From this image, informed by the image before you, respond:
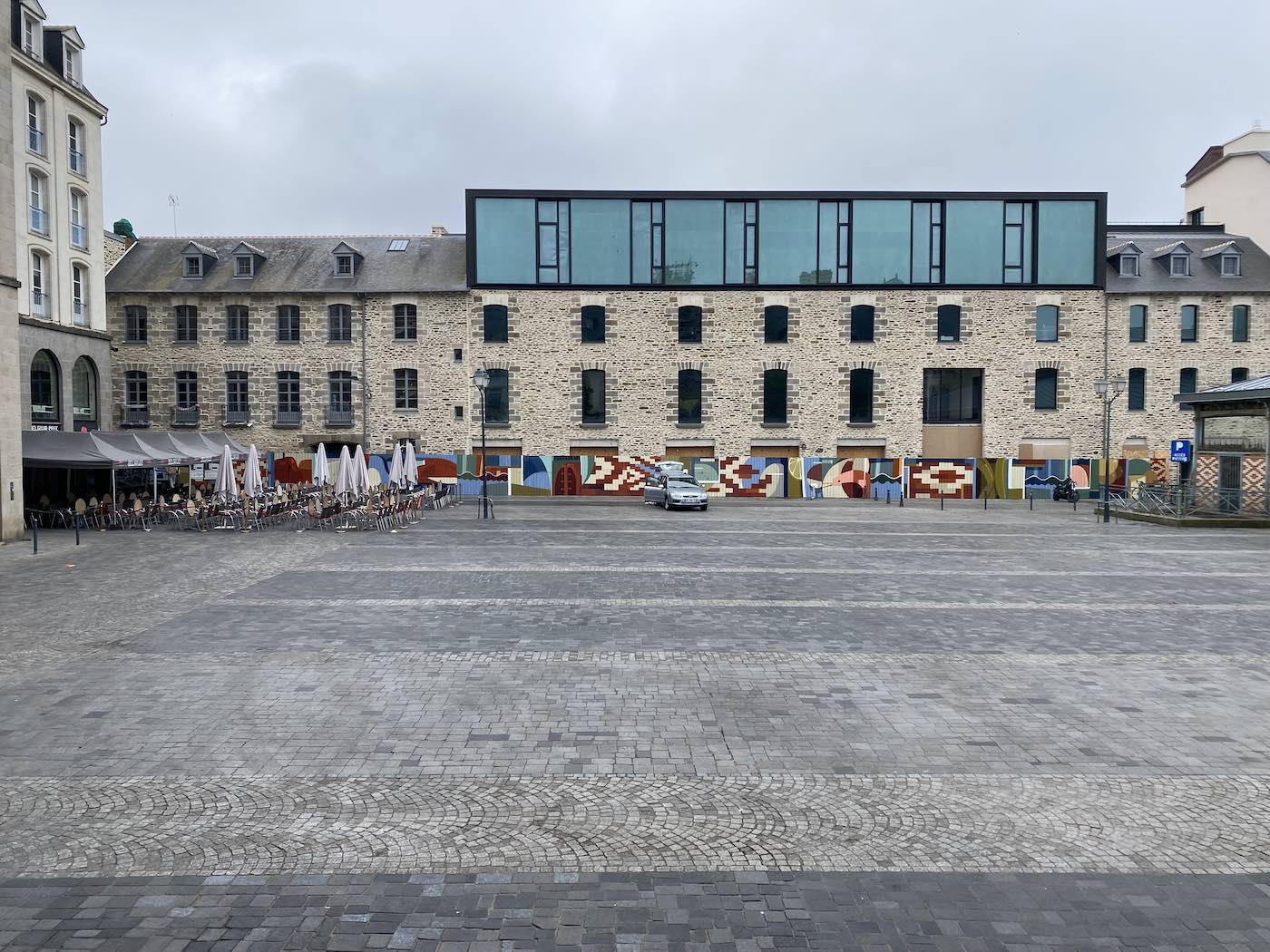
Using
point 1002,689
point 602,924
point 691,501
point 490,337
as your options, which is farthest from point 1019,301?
point 602,924

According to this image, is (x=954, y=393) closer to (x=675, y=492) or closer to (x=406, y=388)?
(x=675, y=492)

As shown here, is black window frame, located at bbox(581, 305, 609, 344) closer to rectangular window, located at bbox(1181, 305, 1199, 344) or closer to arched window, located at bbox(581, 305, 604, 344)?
arched window, located at bbox(581, 305, 604, 344)

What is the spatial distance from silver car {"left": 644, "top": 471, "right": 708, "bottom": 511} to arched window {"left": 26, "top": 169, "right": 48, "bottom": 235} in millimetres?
20789

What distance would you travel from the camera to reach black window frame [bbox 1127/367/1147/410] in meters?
34.3

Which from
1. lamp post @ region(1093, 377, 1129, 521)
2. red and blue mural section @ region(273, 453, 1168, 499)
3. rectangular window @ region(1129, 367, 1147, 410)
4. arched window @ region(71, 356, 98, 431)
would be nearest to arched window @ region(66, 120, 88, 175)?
arched window @ region(71, 356, 98, 431)

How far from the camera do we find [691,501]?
92.9ft

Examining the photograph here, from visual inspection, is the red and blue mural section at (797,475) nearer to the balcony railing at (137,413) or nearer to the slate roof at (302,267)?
the balcony railing at (137,413)

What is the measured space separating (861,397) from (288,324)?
77.9 ft

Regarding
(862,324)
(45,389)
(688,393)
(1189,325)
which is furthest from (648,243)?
(1189,325)

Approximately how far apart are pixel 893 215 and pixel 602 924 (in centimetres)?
3442

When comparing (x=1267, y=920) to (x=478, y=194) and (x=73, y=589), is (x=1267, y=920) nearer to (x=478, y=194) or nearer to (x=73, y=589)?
(x=73, y=589)

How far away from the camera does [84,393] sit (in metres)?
27.5

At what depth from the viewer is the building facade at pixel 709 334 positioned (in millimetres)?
33906

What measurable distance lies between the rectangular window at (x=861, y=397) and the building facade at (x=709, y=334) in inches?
3.0
